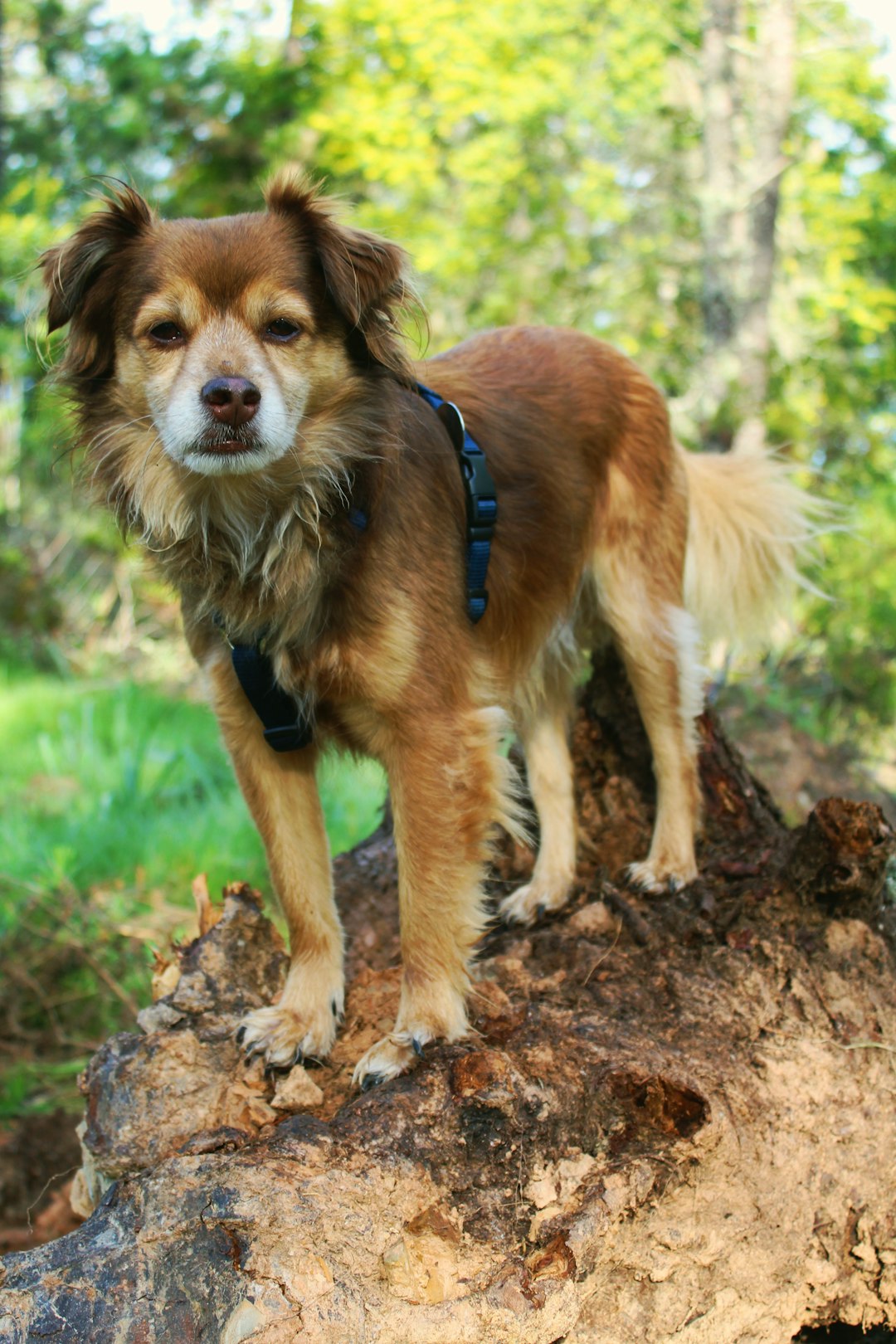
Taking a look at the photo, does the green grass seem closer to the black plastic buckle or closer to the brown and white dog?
the black plastic buckle

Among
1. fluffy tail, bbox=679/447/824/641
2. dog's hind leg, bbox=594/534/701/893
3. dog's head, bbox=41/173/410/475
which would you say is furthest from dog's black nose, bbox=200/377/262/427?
fluffy tail, bbox=679/447/824/641

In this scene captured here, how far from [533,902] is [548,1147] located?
1.16 meters

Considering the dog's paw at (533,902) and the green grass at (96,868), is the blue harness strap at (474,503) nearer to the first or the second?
the green grass at (96,868)

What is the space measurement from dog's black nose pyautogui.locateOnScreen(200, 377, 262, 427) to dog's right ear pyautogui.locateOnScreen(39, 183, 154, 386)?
55 centimetres

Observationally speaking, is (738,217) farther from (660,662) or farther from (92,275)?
(92,275)

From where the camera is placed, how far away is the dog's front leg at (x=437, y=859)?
2.63m

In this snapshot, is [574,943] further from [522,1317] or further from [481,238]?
[481,238]

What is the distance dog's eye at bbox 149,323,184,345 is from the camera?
2.52 metres

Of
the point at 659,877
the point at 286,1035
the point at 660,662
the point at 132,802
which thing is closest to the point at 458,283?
the point at 132,802

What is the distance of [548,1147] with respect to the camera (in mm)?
2213

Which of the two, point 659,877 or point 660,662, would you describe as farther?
point 660,662

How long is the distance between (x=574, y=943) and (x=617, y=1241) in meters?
0.82

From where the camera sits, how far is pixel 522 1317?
79.2 inches

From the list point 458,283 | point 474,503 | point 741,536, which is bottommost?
point 458,283
